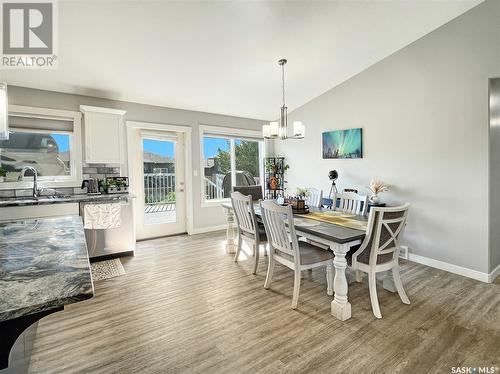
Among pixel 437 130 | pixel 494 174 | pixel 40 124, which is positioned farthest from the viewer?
pixel 40 124

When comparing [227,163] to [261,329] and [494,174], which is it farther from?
[494,174]

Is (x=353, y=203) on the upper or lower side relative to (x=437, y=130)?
lower

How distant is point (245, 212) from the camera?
3.03 meters

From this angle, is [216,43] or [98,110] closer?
[216,43]

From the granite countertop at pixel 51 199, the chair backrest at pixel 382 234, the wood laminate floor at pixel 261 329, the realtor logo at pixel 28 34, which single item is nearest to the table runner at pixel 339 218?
the chair backrest at pixel 382 234

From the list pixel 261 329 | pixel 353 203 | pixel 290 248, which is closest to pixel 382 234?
pixel 290 248

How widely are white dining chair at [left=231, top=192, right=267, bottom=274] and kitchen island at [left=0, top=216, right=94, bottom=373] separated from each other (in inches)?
68.2

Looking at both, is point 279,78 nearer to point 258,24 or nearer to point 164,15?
point 258,24

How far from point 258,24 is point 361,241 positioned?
252cm

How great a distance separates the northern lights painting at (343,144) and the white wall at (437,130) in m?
0.10

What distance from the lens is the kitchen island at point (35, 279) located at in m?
0.69

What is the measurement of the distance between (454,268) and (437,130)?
1.70 meters

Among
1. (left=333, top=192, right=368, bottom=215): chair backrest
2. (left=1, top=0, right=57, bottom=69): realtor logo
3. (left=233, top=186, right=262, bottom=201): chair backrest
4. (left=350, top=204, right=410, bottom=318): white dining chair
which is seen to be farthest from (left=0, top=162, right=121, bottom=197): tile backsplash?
(left=350, top=204, right=410, bottom=318): white dining chair

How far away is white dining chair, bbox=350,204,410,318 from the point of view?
207 centimetres
